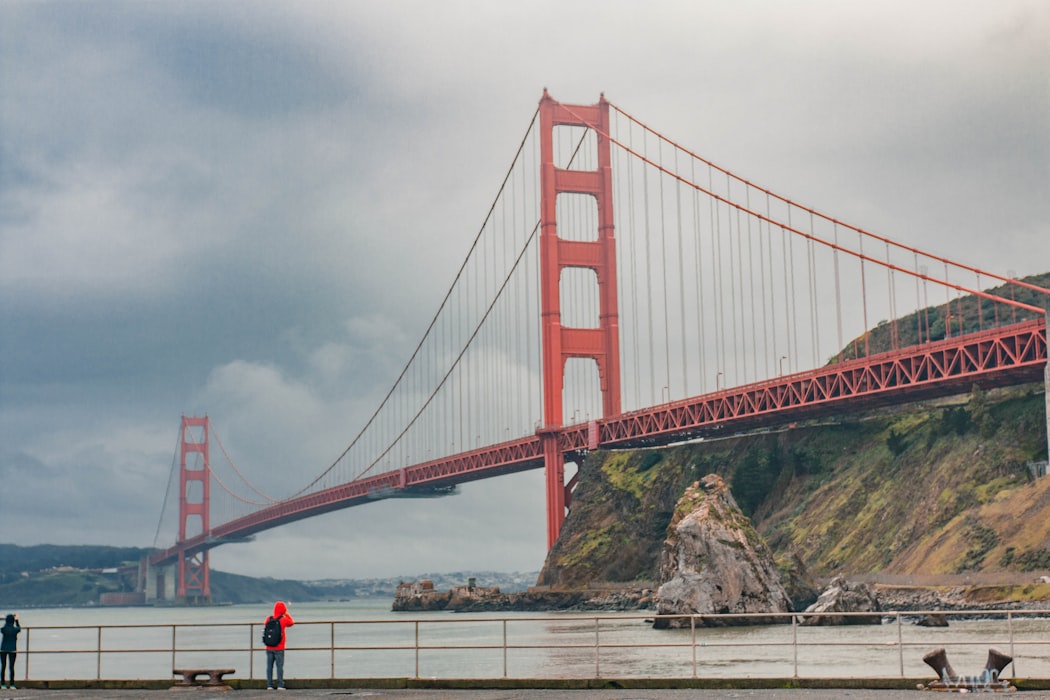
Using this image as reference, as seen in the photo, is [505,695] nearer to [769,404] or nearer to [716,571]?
[716,571]

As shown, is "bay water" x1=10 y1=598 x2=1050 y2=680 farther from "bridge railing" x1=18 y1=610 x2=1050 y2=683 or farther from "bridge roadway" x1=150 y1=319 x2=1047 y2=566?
"bridge roadway" x1=150 y1=319 x2=1047 y2=566

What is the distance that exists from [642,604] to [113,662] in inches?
1817

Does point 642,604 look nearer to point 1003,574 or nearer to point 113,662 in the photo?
point 1003,574

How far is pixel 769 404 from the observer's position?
96.2m

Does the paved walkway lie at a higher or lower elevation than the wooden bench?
lower

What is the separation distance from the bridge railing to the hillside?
1013cm

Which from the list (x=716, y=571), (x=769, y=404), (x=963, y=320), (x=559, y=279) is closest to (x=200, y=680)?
(x=716, y=571)

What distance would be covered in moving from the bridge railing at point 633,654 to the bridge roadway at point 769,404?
55.3 ft

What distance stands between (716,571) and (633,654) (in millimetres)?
23708

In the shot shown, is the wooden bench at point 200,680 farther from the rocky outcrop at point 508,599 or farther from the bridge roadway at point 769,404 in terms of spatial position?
the rocky outcrop at point 508,599

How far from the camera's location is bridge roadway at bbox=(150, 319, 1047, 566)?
8106 cm

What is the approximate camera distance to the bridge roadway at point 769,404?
3191 inches

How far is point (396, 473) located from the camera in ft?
414

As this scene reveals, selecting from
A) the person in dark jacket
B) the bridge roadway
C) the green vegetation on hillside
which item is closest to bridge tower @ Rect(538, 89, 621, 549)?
the bridge roadway
